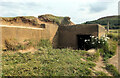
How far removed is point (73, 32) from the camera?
25.7 feet

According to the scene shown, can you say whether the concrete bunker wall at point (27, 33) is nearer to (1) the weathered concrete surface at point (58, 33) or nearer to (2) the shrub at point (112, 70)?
(1) the weathered concrete surface at point (58, 33)

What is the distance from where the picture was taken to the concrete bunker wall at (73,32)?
23.5 feet

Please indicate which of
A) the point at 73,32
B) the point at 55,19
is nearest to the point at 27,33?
the point at 73,32

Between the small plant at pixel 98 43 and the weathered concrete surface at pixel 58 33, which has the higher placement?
the weathered concrete surface at pixel 58 33

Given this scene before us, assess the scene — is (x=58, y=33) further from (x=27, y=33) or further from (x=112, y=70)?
(x=112, y=70)

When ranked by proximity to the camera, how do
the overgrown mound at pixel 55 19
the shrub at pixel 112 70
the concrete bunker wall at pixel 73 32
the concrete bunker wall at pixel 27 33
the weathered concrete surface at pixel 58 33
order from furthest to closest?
the overgrown mound at pixel 55 19 → the concrete bunker wall at pixel 73 32 → the weathered concrete surface at pixel 58 33 → the concrete bunker wall at pixel 27 33 → the shrub at pixel 112 70

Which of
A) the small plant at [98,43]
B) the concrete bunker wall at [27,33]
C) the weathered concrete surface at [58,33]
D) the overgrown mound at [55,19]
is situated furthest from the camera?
the overgrown mound at [55,19]

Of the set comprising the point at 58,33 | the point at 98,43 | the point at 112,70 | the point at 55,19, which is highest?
the point at 55,19

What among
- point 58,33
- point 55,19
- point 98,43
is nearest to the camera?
point 98,43

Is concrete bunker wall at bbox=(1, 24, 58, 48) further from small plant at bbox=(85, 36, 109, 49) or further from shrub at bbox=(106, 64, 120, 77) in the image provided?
shrub at bbox=(106, 64, 120, 77)

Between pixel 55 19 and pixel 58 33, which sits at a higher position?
pixel 55 19

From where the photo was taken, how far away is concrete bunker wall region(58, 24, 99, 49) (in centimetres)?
717

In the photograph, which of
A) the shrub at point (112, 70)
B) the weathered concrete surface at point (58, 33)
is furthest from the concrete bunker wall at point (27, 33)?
the shrub at point (112, 70)

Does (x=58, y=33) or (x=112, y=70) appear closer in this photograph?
(x=112, y=70)
